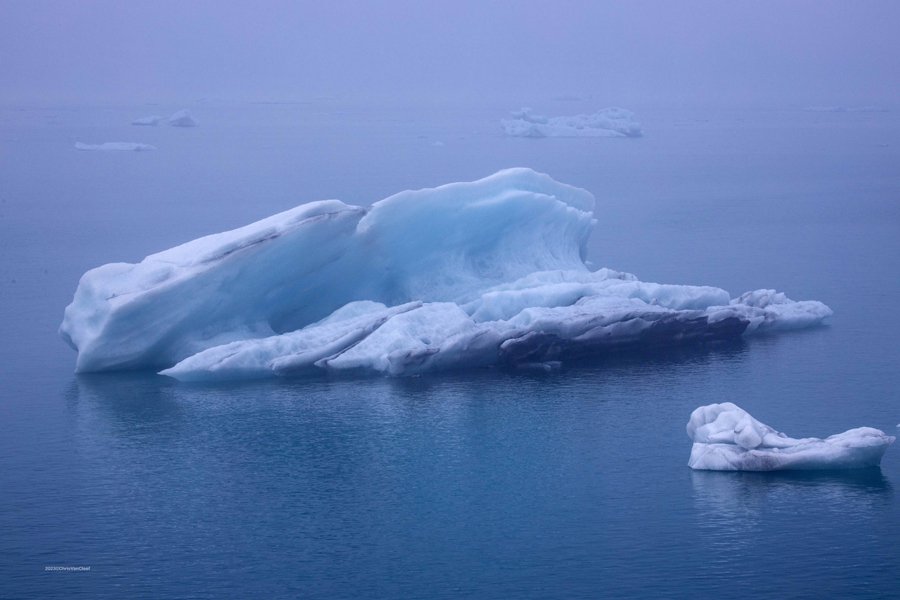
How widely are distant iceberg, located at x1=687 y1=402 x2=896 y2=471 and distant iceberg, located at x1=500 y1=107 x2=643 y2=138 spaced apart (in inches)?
1804

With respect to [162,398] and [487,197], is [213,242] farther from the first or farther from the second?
[487,197]

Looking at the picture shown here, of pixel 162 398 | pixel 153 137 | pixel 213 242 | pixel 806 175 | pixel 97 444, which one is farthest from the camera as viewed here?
pixel 153 137

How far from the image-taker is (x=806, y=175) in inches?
1646

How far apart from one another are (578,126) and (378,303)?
1803 inches

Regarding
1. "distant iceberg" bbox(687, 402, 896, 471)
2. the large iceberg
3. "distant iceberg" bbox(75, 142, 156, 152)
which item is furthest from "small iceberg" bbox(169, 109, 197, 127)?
"distant iceberg" bbox(687, 402, 896, 471)

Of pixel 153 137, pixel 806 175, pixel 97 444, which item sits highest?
pixel 153 137

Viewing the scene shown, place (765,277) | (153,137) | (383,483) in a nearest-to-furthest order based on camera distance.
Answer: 1. (383,483)
2. (765,277)
3. (153,137)

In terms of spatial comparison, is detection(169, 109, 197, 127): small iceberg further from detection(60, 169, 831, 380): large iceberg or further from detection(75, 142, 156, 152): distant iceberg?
detection(60, 169, 831, 380): large iceberg

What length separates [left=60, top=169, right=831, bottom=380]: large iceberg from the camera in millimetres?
14047

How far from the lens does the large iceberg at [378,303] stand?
14047mm

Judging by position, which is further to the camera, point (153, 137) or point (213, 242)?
point (153, 137)

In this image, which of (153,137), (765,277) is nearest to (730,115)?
(153,137)

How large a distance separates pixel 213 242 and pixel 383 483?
15.8ft

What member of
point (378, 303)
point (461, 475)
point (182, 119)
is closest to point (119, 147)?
point (182, 119)
